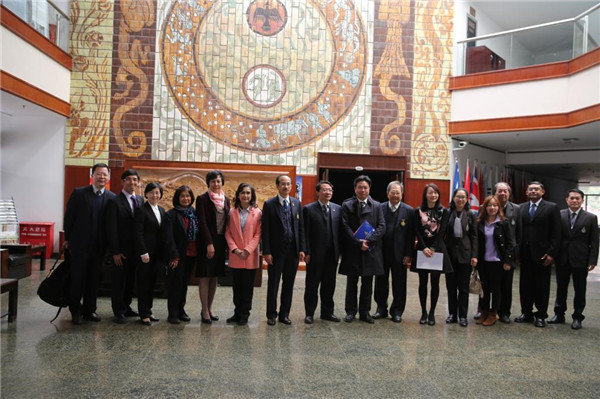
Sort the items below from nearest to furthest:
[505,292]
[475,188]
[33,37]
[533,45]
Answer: [505,292], [33,37], [533,45], [475,188]

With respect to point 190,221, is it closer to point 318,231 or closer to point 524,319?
point 318,231

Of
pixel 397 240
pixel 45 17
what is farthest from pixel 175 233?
pixel 45 17

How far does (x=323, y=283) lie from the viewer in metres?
5.11

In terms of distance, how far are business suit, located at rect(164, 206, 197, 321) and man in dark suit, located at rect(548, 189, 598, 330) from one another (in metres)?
3.90

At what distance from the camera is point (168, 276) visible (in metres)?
4.79

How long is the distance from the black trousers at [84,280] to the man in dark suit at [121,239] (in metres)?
0.17

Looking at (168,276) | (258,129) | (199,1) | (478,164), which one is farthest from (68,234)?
(478,164)

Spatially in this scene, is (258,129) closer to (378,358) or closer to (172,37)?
(172,37)

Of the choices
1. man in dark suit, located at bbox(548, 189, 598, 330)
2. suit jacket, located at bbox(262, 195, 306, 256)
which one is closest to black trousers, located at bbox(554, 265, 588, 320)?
man in dark suit, located at bbox(548, 189, 598, 330)

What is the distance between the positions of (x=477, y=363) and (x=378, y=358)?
77 cm

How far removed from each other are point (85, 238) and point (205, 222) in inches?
44.9

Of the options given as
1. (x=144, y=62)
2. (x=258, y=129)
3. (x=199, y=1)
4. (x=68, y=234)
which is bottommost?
(x=68, y=234)

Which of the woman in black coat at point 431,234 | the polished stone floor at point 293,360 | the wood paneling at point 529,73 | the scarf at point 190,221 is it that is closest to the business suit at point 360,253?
the polished stone floor at point 293,360

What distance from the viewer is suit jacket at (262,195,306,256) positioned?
16.0 feet
